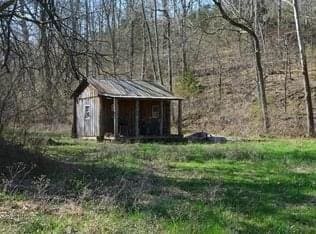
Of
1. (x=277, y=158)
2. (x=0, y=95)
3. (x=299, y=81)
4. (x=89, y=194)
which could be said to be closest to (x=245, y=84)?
(x=299, y=81)

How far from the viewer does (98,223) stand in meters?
7.62

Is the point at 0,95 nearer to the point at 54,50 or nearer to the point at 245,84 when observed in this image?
the point at 54,50

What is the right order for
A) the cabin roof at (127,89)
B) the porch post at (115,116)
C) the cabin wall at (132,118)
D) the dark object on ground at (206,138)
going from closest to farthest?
the dark object on ground at (206,138)
the porch post at (115,116)
the cabin roof at (127,89)
the cabin wall at (132,118)

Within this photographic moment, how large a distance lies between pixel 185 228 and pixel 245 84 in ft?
143

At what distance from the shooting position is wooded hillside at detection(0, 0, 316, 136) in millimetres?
12656

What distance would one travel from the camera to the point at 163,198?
34.4ft

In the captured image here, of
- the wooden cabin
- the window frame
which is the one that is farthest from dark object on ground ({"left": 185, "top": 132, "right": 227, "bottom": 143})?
the window frame

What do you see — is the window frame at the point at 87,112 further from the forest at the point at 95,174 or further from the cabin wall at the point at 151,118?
the forest at the point at 95,174

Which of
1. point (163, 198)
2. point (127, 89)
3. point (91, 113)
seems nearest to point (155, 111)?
point (127, 89)

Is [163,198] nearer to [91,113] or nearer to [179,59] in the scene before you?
[91,113]

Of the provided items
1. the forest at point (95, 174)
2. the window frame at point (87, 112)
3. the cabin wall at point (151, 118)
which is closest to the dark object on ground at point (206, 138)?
the cabin wall at point (151, 118)

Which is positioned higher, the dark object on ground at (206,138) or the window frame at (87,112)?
the window frame at (87,112)

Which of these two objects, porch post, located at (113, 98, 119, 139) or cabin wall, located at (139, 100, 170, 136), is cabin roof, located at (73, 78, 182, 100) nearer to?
porch post, located at (113, 98, 119, 139)

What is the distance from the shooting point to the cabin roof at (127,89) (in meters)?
33.4
